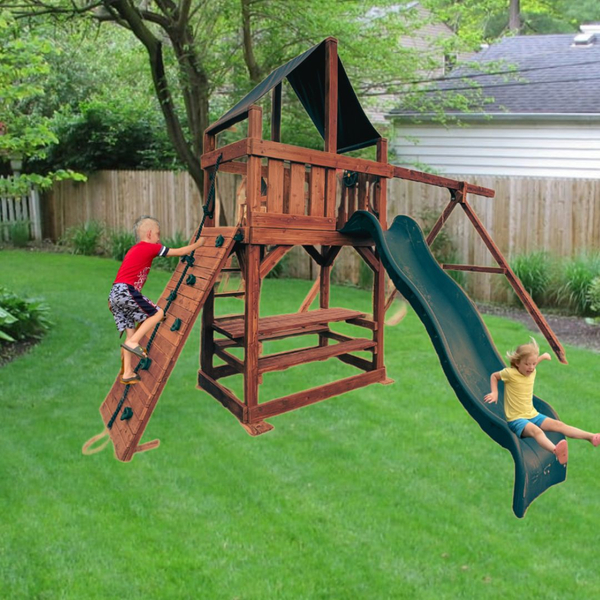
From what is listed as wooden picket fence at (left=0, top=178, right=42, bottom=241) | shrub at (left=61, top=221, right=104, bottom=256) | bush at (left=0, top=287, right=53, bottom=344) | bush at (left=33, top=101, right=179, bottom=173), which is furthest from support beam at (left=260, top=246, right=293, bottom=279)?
wooden picket fence at (left=0, top=178, right=42, bottom=241)

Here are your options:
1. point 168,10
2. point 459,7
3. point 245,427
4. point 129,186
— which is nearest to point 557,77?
point 459,7

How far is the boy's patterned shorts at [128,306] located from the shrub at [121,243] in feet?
32.1

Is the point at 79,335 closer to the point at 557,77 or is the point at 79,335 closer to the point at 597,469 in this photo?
the point at 597,469

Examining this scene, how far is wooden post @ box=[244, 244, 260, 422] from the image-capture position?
4230mm

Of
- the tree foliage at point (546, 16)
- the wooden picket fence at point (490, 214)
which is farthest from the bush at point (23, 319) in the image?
the tree foliage at point (546, 16)

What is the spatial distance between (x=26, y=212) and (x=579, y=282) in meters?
14.4

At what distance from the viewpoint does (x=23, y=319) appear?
7.48m

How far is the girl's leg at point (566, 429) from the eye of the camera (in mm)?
2762

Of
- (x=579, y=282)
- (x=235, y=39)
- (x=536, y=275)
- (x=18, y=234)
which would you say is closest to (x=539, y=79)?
(x=536, y=275)

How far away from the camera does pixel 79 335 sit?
762 centimetres

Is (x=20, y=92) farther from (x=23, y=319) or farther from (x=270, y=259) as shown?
(x=270, y=259)

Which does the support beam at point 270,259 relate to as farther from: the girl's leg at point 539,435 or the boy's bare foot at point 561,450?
the boy's bare foot at point 561,450

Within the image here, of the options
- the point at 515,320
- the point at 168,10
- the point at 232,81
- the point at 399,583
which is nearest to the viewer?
→ the point at 399,583

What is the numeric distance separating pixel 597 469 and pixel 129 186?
1309cm
